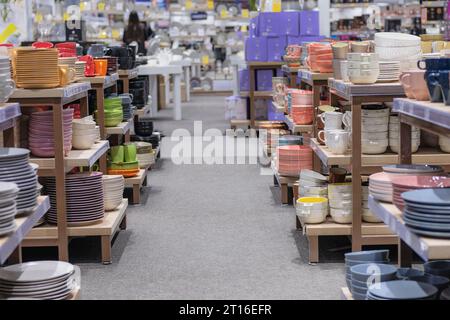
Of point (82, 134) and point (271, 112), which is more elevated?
point (82, 134)

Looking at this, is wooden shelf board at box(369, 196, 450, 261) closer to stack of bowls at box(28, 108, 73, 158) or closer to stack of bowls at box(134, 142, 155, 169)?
stack of bowls at box(28, 108, 73, 158)

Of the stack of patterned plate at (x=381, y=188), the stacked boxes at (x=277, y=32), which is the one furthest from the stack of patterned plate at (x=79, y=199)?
the stacked boxes at (x=277, y=32)

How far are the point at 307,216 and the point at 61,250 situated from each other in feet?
4.80

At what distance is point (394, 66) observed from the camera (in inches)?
181

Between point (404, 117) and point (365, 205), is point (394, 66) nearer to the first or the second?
point (365, 205)

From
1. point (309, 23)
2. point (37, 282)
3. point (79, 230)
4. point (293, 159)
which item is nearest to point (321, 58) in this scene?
point (293, 159)

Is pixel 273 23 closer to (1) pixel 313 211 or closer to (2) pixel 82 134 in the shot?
(2) pixel 82 134

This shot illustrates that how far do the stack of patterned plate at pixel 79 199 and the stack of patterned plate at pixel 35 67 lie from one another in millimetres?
656

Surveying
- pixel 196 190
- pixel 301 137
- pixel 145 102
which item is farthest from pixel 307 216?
pixel 145 102

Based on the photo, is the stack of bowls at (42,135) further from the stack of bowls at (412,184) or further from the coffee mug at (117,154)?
the stack of bowls at (412,184)

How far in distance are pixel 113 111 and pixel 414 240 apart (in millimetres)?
4164

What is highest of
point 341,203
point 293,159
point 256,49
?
point 256,49

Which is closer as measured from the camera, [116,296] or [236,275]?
[116,296]

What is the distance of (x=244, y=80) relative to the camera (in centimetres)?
1132
